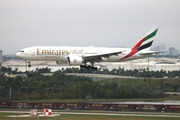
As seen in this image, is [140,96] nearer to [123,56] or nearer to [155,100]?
[155,100]

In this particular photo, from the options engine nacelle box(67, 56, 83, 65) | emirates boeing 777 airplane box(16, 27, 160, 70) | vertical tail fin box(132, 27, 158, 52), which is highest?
vertical tail fin box(132, 27, 158, 52)

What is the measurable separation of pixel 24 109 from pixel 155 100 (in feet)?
108

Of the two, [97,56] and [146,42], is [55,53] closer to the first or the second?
[97,56]

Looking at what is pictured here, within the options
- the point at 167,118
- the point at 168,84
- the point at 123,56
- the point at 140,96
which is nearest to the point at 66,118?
Answer: the point at 167,118

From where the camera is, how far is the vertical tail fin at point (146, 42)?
11269 cm

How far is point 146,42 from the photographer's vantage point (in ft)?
376

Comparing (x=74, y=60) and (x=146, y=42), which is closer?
(x=74, y=60)

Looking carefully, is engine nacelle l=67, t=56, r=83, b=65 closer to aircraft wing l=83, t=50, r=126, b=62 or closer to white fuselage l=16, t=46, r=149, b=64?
white fuselage l=16, t=46, r=149, b=64

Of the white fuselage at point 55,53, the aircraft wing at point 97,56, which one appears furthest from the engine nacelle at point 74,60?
the aircraft wing at point 97,56

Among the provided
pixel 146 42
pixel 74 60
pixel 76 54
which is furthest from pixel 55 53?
pixel 146 42

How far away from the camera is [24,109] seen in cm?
9344

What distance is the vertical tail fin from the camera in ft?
370

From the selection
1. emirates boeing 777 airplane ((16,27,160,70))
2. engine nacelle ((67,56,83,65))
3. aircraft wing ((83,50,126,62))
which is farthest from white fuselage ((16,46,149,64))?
engine nacelle ((67,56,83,65))

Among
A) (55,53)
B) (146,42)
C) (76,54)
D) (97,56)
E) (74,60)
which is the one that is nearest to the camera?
(55,53)
